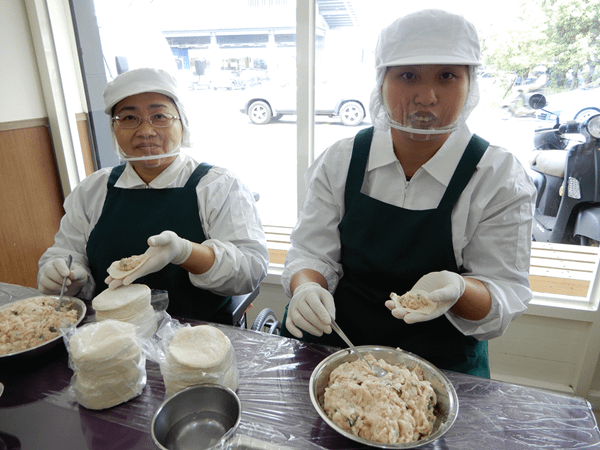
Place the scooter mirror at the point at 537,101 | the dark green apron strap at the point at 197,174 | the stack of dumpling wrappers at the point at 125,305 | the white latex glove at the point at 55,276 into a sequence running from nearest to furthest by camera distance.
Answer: the stack of dumpling wrappers at the point at 125,305 → the white latex glove at the point at 55,276 → the dark green apron strap at the point at 197,174 → the scooter mirror at the point at 537,101

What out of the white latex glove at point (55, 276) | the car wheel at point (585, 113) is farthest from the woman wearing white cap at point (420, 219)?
the car wheel at point (585, 113)

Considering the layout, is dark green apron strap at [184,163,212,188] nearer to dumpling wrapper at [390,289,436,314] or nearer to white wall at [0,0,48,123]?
dumpling wrapper at [390,289,436,314]

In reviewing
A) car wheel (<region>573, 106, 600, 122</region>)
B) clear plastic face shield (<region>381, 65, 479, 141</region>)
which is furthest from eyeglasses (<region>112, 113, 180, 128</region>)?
car wheel (<region>573, 106, 600, 122</region>)

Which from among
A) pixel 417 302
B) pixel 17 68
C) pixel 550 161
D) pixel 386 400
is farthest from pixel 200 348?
pixel 17 68

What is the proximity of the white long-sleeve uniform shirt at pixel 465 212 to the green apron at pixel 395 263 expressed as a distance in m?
0.04

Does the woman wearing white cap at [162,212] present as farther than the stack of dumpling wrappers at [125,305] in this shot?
Yes

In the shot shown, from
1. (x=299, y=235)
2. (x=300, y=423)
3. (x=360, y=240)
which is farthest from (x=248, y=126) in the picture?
(x=300, y=423)

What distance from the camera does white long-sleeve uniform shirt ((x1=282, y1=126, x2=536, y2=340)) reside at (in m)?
1.36

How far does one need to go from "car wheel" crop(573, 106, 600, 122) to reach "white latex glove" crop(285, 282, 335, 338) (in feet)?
6.73

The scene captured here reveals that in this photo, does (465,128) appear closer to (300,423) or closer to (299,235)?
(299,235)

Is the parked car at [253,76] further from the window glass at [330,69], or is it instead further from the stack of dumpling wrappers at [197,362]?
the stack of dumpling wrappers at [197,362]

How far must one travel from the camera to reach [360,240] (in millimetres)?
1509

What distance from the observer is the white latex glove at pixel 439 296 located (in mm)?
1123

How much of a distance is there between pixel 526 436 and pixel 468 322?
457mm
